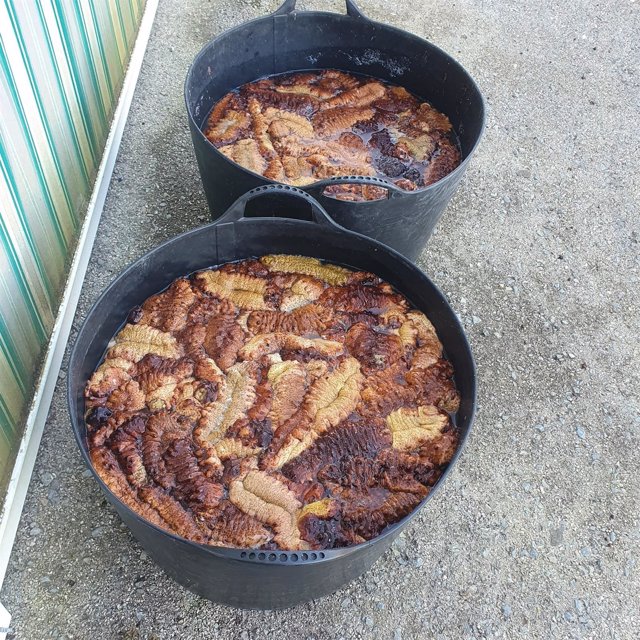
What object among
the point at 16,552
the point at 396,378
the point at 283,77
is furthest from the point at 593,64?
the point at 16,552

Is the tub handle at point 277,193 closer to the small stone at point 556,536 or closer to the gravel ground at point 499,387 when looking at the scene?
the gravel ground at point 499,387

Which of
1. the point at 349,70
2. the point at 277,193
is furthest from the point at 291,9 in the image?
the point at 277,193

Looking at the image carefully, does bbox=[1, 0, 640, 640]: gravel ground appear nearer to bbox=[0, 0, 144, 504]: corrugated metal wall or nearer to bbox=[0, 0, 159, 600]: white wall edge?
bbox=[0, 0, 159, 600]: white wall edge

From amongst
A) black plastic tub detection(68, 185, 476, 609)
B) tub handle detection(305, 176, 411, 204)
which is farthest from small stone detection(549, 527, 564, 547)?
tub handle detection(305, 176, 411, 204)

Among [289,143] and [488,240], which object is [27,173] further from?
[488,240]

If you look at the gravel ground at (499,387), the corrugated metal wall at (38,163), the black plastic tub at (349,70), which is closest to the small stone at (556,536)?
the gravel ground at (499,387)

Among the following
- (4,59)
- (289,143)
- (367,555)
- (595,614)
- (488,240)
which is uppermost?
(4,59)

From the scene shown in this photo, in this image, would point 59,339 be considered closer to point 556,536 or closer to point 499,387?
point 499,387
